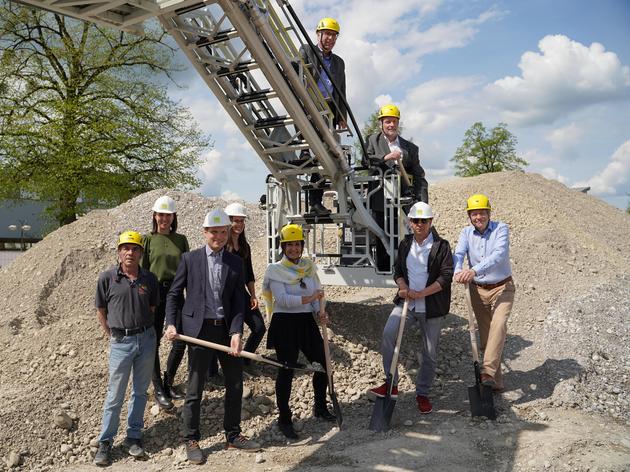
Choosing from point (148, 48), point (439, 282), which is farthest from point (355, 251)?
point (148, 48)

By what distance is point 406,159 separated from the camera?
6.54 meters

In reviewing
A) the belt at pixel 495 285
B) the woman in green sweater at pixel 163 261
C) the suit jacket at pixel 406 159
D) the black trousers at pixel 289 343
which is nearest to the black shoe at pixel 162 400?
the woman in green sweater at pixel 163 261

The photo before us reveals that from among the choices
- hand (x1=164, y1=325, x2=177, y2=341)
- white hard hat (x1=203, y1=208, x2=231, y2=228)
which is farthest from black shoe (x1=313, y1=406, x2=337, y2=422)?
white hard hat (x1=203, y1=208, x2=231, y2=228)

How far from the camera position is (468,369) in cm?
659

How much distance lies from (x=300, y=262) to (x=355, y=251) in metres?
1.97

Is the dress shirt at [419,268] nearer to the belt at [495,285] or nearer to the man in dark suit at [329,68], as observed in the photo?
the belt at [495,285]

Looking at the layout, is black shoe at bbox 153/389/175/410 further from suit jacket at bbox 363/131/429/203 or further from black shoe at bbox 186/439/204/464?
suit jacket at bbox 363/131/429/203

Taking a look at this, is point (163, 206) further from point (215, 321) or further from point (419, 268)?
point (419, 268)

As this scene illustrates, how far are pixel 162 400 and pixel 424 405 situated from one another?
2.59 m

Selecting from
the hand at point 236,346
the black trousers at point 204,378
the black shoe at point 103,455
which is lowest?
the black shoe at point 103,455

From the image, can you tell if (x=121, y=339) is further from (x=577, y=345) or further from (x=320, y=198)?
(x=577, y=345)

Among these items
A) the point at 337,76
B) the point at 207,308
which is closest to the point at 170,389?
the point at 207,308

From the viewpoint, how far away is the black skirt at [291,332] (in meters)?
4.89

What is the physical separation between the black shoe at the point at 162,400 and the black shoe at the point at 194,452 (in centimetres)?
82
